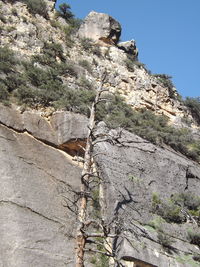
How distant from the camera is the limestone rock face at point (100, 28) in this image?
101 feet

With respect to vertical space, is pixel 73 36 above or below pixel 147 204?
above

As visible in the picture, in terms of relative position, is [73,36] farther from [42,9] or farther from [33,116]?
[33,116]

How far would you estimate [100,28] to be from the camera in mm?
31172

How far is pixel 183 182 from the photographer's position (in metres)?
15.6

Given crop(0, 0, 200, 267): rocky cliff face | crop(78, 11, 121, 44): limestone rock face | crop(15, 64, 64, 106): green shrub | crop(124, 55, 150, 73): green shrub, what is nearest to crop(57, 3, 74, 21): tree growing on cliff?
crop(78, 11, 121, 44): limestone rock face

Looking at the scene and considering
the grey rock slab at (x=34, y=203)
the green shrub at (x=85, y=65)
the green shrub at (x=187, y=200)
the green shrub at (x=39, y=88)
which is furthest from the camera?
the green shrub at (x=85, y=65)

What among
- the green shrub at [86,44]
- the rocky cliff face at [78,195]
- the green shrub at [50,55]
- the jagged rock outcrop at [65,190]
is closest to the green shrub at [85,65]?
the green shrub at [50,55]

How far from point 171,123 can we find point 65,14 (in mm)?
14015

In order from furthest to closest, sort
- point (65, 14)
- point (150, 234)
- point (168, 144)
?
1. point (65, 14)
2. point (168, 144)
3. point (150, 234)

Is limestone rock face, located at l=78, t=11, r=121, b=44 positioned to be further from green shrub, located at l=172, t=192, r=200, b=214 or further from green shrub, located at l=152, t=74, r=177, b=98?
green shrub, located at l=172, t=192, r=200, b=214

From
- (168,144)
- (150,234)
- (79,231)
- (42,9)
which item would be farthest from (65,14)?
(79,231)

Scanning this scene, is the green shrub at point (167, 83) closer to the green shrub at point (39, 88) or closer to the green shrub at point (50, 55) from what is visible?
the green shrub at point (50, 55)

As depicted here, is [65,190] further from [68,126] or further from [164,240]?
[68,126]

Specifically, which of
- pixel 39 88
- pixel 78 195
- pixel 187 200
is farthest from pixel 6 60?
pixel 187 200
